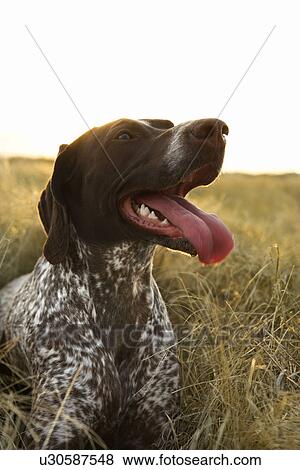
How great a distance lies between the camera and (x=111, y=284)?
427cm

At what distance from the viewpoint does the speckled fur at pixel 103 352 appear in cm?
406

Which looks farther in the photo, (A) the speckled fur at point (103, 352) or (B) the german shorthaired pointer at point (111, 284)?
(A) the speckled fur at point (103, 352)

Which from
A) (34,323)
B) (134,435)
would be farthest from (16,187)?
(134,435)

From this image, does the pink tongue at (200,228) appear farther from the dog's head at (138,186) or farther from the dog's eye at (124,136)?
the dog's eye at (124,136)

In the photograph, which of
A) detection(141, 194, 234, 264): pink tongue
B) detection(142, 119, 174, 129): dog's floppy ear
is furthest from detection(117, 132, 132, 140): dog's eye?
detection(141, 194, 234, 264): pink tongue

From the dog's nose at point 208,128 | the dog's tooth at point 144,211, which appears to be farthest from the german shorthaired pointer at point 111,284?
the dog's nose at point 208,128

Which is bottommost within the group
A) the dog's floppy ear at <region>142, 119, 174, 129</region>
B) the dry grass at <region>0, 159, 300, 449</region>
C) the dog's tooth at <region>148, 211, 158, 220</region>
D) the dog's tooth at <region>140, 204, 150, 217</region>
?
the dry grass at <region>0, 159, 300, 449</region>

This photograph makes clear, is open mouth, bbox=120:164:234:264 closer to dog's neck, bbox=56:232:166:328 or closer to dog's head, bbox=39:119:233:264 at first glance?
dog's head, bbox=39:119:233:264

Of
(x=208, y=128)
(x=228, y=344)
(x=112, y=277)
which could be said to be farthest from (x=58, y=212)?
(x=228, y=344)

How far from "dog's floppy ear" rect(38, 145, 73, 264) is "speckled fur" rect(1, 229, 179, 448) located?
0.35 ft

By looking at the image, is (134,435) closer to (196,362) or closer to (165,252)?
Answer: (196,362)

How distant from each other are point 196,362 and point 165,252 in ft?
5.70

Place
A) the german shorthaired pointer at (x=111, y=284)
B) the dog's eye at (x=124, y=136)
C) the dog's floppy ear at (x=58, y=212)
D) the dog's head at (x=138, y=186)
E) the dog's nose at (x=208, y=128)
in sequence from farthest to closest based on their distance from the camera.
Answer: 1. the dog's floppy ear at (x=58, y=212)
2. the dog's eye at (x=124, y=136)
3. the german shorthaired pointer at (x=111, y=284)
4. the dog's head at (x=138, y=186)
5. the dog's nose at (x=208, y=128)

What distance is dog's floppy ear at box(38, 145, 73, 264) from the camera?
4160 mm
